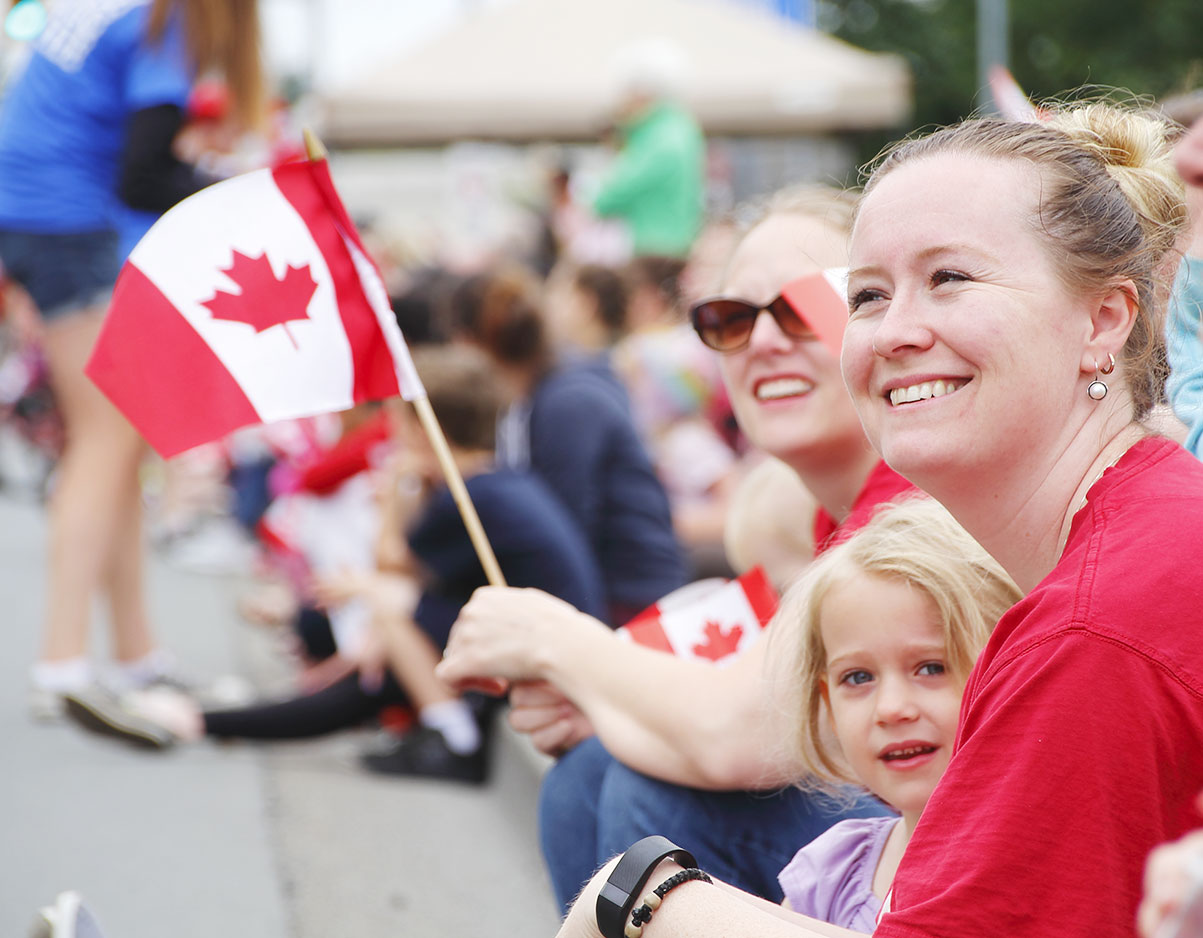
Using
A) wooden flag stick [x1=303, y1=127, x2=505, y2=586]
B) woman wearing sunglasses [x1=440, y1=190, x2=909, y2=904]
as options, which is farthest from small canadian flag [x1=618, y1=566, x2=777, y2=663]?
wooden flag stick [x1=303, y1=127, x2=505, y2=586]

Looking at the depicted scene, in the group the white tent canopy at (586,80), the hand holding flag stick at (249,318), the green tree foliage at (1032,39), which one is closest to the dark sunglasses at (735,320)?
the hand holding flag stick at (249,318)

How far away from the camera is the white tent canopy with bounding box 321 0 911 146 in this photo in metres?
12.1

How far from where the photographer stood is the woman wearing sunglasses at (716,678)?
2158mm

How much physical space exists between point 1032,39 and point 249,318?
3443 centimetres

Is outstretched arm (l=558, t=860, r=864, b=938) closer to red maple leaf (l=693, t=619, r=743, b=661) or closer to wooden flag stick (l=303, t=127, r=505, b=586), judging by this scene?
red maple leaf (l=693, t=619, r=743, b=661)

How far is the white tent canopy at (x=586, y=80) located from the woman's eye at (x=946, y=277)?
10.5m

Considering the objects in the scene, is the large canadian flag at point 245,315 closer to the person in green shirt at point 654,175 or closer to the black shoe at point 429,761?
the black shoe at point 429,761

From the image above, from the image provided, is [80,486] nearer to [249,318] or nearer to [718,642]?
[249,318]

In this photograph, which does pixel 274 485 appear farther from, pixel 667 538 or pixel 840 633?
pixel 840 633

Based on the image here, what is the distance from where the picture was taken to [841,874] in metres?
1.94

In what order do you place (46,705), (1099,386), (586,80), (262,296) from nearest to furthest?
(1099,386)
(262,296)
(46,705)
(586,80)

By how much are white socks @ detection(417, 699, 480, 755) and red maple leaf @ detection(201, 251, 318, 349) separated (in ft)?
5.61

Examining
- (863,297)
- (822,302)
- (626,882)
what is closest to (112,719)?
(822,302)

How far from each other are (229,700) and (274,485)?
124 inches
